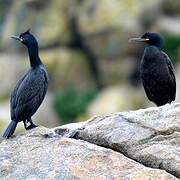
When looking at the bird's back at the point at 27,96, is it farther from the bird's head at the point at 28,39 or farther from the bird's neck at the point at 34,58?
the bird's head at the point at 28,39

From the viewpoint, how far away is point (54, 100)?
41.3 meters

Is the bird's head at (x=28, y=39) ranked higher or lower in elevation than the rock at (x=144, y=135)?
higher

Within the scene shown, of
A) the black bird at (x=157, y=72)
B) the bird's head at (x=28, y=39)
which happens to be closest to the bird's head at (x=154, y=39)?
the black bird at (x=157, y=72)

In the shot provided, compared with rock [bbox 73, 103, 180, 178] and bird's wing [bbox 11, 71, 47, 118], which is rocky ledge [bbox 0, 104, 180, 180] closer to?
rock [bbox 73, 103, 180, 178]

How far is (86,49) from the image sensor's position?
4275cm

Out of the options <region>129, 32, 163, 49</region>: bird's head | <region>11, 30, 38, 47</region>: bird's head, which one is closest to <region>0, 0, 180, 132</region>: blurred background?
<region>129, 32, 163, 49</region>: bird's head

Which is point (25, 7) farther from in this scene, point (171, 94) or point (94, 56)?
point (171, 94)

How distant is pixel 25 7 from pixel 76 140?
111ft

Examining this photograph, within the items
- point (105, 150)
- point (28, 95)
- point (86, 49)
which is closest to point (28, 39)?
point (28, 95)

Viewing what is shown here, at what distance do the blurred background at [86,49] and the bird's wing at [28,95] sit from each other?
28.0m

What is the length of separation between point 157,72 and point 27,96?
2.78 meters

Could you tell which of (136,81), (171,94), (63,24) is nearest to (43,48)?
(63,24)

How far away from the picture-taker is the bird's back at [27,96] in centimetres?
1171

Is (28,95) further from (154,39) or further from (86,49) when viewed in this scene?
(86,49)
